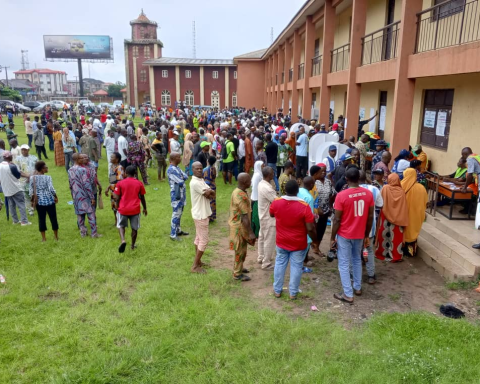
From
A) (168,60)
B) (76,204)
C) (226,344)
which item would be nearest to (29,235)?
(76,204)

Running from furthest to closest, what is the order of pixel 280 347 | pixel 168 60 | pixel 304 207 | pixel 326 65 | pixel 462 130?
1. pixel 168 60
2. pixel 326 65
3. pixel 462 130
4. pixel 304 207
5. pixel 280 347

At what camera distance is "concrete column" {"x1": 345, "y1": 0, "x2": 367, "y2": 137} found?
41.0 feet

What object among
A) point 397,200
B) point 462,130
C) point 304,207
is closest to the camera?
point 304,207

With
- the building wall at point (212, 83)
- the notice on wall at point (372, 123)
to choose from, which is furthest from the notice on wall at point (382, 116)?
the building wall at point (212, 83)

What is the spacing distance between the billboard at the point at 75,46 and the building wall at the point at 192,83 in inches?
1133

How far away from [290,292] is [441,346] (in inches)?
74.0

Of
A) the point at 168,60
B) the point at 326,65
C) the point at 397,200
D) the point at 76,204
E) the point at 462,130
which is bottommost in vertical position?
the point at 76,204

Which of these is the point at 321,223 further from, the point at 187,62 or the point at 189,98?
the point at 187,62

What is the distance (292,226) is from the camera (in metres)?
4.95

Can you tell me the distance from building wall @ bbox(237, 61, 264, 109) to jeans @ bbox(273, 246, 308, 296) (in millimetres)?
36194

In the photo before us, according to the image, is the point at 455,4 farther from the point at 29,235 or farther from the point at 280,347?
the point at 29,235

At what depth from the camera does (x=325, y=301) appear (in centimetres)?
532

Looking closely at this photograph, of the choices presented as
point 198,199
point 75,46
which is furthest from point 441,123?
point 75,46

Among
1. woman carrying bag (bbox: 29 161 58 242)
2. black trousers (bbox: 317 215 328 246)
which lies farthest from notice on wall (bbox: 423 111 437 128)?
woman carrying bag (bbox: 29 161 58 242)
